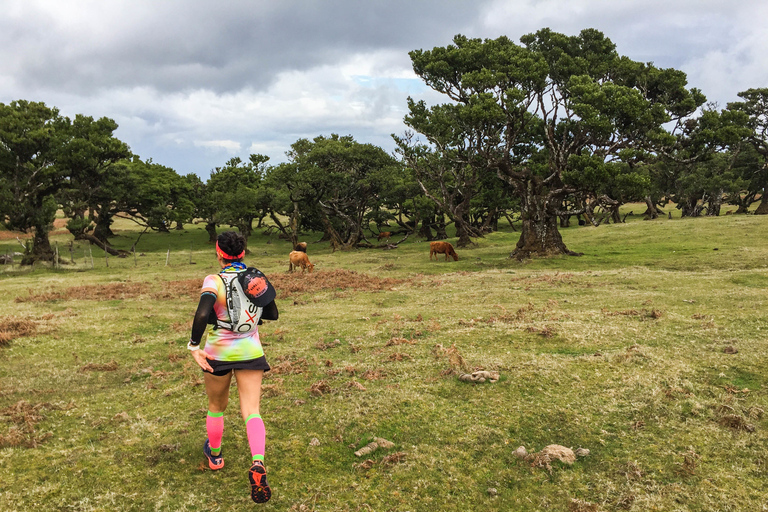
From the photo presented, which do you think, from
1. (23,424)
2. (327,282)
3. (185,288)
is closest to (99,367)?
(23,424)

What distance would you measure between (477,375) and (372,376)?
2309 mm

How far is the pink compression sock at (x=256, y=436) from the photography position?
5.27 meters

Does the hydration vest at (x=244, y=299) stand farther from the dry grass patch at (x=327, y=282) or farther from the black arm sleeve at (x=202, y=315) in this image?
the dry grass patch at (x=327, y=282)

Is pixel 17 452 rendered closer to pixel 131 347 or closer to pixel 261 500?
pixel 261 500

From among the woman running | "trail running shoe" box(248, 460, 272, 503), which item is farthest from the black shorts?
"trail running shoe" box(248, 460, 272, 503)

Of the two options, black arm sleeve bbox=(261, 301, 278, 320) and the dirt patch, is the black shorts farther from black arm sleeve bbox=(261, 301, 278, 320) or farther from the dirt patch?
the dirt patch

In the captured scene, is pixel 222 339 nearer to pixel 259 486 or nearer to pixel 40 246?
pixel 259 486

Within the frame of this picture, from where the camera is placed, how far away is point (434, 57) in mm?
35562

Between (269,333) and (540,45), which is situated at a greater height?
(540,45)

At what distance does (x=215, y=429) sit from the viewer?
6020mm

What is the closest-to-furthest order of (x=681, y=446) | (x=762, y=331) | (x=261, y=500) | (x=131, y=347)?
(x=261, y=500), (x=681, y=446), (x=762, y=331), (x=131, y=347)

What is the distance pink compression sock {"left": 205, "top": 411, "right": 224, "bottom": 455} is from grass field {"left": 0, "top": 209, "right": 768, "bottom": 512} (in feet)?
1.33

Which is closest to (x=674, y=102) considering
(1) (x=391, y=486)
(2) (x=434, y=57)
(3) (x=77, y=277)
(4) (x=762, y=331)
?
(2) (x=434, y=57)

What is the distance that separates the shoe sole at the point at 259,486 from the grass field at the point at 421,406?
61 centimetres
